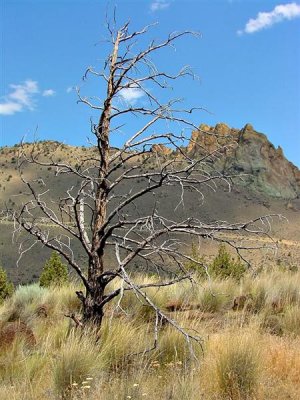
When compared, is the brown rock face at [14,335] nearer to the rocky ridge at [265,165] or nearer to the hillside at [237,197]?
the hillside at [237,197]

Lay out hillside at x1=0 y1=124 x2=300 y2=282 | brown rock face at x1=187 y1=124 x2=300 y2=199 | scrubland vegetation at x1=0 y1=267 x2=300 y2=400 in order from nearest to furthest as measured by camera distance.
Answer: scrubland vegetation at x1=0 y1=267 x2=300 y2=400 < hillside at x1=0 y1=124 x2=300 y2=282 < brown rock face at x1=187 y1=124 x2=300 y2=199

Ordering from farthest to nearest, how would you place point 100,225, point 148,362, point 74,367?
point 100,225 → point 148,362 → point 74,367

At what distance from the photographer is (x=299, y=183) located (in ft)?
409

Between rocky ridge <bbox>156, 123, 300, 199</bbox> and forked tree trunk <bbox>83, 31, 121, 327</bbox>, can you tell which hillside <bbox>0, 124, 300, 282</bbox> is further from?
forked tree trunk <bbox>83, 31, 121, 327</bbox>

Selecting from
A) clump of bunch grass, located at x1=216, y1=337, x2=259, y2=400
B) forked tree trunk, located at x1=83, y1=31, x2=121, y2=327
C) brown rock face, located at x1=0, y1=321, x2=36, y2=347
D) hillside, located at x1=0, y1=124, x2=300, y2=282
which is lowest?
brown rock face, located at x1=0, y1=321, x2=36, y2=347

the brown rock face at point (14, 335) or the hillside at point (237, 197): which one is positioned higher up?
the hillside at point (237, 197)

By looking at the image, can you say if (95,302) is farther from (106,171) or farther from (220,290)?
(220,290)

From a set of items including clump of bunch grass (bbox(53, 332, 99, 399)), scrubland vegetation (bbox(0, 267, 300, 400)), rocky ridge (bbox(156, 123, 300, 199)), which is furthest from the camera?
rocky ridge (bbox(156, 123, 300, 199))

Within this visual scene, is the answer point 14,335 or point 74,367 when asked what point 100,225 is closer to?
point 14,335

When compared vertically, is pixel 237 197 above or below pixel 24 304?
above

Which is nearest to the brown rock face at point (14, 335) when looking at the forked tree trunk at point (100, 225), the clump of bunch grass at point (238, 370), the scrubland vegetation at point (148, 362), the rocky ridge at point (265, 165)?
the scrubland vegetation at point (148, 362)

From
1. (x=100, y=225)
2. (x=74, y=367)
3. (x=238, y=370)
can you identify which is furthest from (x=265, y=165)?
(x=74, y=367)

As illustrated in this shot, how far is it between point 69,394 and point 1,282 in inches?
594

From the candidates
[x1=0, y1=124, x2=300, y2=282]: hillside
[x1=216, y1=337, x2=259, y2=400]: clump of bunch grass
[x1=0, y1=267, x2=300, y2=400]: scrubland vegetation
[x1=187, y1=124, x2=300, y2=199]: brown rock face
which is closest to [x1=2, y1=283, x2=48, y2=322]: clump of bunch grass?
[x1=0, y1=267, x2=300, y2=400]: scrubland vegetation
